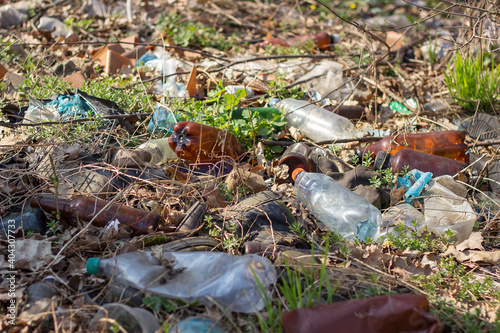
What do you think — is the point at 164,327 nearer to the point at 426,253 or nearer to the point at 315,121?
the point at 426,253

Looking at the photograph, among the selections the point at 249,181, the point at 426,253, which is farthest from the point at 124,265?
the point at 426,253

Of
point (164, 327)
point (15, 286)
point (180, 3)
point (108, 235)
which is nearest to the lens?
point (164, 327)

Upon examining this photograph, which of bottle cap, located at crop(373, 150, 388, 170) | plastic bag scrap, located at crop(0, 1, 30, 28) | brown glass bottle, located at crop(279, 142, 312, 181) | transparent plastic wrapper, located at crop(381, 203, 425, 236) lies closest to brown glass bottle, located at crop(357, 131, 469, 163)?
bottle cap, located at crop(373, 150, 388, 170)

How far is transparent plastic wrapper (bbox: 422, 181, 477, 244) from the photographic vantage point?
88.3 inches

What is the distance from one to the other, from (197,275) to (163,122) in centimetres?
164

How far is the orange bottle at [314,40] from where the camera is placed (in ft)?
16.3

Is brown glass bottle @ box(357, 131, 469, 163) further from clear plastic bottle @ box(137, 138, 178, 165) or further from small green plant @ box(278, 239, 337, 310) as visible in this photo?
small green plant @ box(278, 239, 337, 310)

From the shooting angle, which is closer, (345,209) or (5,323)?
(5,323)

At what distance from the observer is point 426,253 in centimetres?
211

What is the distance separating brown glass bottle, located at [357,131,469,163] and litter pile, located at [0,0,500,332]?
0.03 ft

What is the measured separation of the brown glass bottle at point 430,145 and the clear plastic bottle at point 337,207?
0.60 m

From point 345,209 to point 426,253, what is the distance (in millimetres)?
471

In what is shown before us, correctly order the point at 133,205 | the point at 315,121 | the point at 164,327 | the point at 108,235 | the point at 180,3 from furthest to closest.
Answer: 1. the point at 180,3
2. the point at 315,121
3. the point at 133,205
4. the point at 108,235
5. the point at 164,327

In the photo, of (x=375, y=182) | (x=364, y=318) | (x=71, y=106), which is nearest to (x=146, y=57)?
(x=71, y=106)
